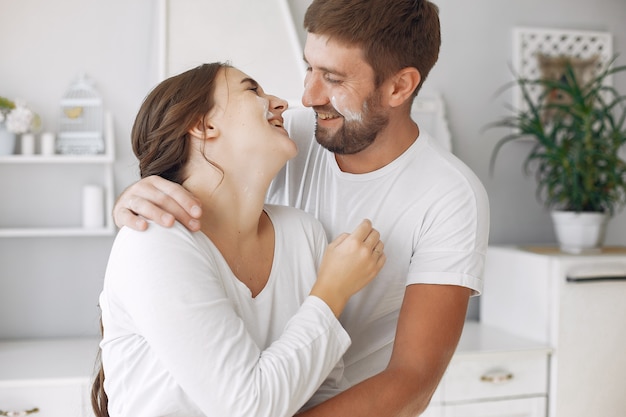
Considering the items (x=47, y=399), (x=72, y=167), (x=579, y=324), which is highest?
(x=72, y=167)

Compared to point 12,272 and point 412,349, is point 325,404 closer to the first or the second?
point 412,349

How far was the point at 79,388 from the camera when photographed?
8.39ft

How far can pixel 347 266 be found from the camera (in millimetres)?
1247

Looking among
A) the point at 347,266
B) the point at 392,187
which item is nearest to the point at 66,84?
the point at 392,187

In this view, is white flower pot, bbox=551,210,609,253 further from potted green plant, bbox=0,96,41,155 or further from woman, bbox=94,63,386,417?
potted green plant, bbox=0,96,41,155

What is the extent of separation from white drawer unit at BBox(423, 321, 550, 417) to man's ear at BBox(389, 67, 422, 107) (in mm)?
1494

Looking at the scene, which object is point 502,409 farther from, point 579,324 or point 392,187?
point 392,187

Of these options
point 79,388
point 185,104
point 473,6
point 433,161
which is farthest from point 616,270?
point 185,104

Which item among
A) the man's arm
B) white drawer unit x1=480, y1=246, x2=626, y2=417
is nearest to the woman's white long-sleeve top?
the man's arm

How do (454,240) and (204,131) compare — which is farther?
(454,240)

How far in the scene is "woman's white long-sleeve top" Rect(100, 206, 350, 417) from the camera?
3.49 ft

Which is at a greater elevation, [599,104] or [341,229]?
[599,104]

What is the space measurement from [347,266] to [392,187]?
1.27ft

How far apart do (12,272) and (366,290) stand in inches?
78.3
